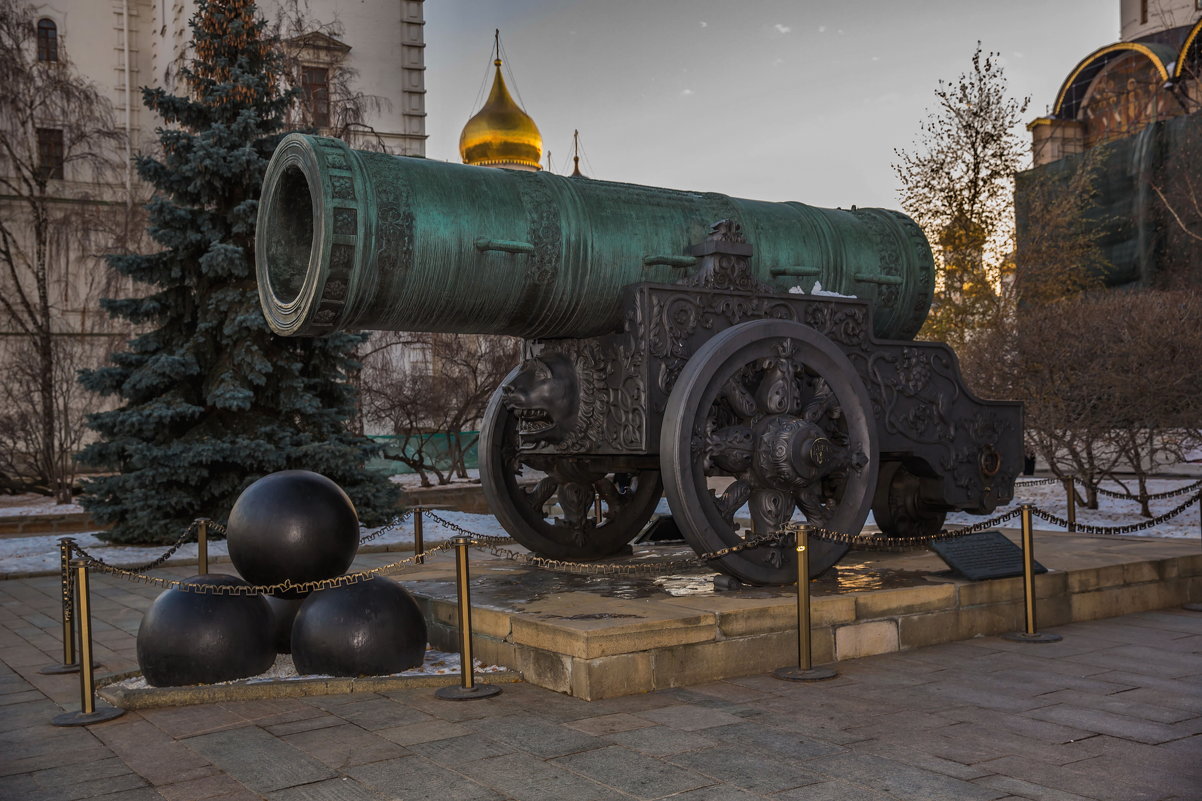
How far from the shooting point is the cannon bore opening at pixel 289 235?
19.7ft

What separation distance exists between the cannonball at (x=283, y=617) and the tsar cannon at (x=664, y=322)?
56.7 inches

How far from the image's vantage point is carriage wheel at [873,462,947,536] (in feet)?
26.4

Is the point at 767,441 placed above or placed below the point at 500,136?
below

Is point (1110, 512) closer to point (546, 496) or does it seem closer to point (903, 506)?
point (903, 506)

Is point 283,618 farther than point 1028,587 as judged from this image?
No

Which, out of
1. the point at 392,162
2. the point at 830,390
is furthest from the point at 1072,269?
Answer: the point at 392,162

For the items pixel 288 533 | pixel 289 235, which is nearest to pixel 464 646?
pixel 288 533

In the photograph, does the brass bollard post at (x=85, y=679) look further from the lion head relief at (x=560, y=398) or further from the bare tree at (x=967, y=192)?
the bare tree at (x=967, y=192)

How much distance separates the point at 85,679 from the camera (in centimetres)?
510

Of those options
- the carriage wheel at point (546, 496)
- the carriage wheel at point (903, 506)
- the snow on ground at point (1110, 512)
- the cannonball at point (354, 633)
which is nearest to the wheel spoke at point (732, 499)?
the carriage wheel at point (546, 496)

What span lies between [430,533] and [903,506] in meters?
6.87

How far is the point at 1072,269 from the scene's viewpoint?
2336cm

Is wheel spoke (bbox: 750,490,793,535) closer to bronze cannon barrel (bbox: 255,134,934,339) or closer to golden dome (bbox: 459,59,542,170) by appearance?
bronze cannon barrel (bbox: 255,134,934,339)

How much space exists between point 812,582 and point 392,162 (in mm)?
3239
